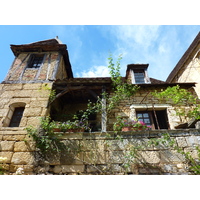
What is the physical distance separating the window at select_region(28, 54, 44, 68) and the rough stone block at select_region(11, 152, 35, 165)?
13.7ft

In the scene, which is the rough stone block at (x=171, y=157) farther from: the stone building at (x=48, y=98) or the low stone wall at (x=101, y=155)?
the stone building at (x=48, y=98)

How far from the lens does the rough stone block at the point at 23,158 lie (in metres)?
4.09

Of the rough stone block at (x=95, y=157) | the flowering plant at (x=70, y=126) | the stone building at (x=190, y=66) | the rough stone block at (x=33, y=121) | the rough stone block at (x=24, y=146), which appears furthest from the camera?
the stone building at (x=190, y=66)

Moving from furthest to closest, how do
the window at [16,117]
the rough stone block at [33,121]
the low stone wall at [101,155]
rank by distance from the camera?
the window at [16,117]
the rough stone block at [33,121]
the low stone wall at [101,155]

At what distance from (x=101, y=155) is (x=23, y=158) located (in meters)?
2.31

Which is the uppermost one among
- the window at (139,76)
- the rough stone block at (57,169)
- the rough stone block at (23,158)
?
the window at (139,76)

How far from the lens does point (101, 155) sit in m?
4.12

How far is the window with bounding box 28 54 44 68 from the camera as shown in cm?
677

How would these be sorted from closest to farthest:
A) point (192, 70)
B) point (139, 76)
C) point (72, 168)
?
point (72, 168) < point (139, 76) < point (192, 70)

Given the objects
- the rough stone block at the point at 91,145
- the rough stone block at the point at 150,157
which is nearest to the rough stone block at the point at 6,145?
the rough stone block at the point at 91,145

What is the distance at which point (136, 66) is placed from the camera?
754 cm

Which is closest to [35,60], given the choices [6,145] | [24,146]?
[6,145]

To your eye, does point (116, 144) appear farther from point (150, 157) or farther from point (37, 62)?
point (37, 62)

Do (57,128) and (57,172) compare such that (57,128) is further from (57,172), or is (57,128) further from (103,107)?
(103,107)
